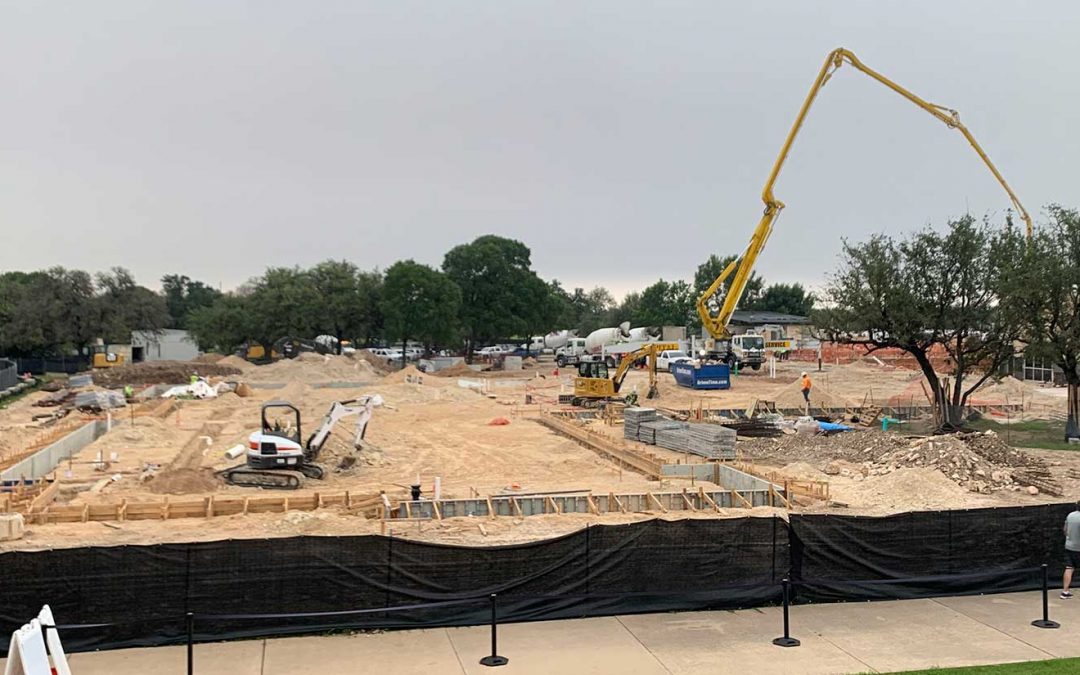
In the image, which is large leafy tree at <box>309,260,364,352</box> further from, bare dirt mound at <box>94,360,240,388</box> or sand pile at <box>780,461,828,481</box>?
sand pile at <box>780,461,828,481</box>

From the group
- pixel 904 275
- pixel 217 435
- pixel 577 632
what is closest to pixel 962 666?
pixel 577 632

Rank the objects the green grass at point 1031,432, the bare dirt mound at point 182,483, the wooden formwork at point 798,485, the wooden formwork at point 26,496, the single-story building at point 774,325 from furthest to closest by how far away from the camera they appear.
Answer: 1. the single-story building at point 774,325
2. the green grass at point 1031,432
3. the bare dirt mound at point 182,483
4. the wooden formwork at point 798,485
5. the wooden formwork at point 26,496

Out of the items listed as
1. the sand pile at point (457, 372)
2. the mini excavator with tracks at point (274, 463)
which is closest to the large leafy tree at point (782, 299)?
the sand pile at point (457, 372)

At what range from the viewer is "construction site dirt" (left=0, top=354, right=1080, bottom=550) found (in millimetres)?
17141

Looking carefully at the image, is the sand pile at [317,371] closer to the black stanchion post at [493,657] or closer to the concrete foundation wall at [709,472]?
the concrete foundation wall at [709,472]

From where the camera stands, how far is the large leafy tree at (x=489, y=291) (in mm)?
83062

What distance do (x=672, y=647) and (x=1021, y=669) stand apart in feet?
12.8

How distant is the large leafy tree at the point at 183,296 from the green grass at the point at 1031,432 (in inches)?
4893

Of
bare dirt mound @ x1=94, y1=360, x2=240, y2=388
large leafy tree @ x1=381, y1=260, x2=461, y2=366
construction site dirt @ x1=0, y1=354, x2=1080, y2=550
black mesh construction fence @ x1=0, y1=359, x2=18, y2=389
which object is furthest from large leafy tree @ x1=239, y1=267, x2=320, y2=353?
construction site dirt @ x1=0, y1=354, x2=1080, y2=550

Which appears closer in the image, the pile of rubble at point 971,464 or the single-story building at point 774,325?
the pile of rubble at point 971,464

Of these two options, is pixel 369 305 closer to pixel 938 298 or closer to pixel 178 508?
pixel 938 298

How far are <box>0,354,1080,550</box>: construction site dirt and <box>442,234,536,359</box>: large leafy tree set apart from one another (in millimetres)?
35690

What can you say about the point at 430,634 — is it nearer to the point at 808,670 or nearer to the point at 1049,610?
the point at 808,670

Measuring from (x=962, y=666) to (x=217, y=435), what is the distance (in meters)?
30.0
